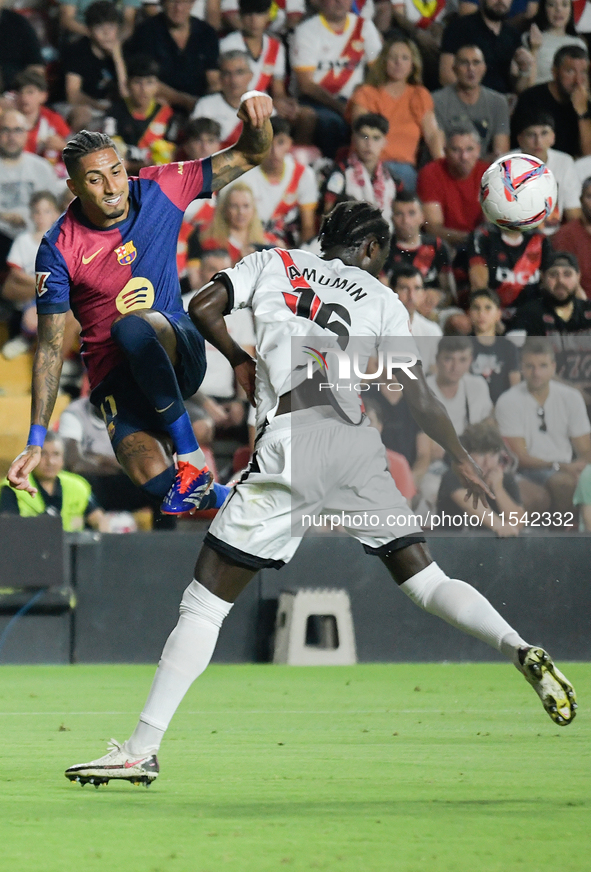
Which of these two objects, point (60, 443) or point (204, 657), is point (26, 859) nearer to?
point (204, 657)

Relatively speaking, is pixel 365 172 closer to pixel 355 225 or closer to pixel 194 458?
pixel 194 458

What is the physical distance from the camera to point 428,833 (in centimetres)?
356

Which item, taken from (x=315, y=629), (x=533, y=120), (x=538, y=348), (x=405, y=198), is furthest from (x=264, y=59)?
(x=315, y=629)

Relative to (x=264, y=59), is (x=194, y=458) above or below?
below

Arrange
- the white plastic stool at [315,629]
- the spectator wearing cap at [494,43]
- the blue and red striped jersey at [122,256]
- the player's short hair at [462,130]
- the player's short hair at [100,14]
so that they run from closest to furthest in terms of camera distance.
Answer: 1. the blue and red striped jersey at [122,256]
2. the white plastic stool at [315,629]
3. the player's short hair at [462,130]
4. the player's short hair at [100,14]
5. the spectator wearing cap at [494,43]

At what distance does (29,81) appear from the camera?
11.4m

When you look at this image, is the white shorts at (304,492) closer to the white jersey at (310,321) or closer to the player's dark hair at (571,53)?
the white jersey at (310,321)

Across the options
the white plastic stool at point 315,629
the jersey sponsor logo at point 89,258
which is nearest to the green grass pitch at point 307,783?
the white plastic stool at point 315,629

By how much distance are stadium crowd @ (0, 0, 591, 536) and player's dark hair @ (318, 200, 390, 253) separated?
5.00 metres

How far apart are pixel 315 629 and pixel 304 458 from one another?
565 centimetres

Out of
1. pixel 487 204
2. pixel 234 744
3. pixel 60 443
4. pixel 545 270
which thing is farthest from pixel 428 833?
pixel 545 270

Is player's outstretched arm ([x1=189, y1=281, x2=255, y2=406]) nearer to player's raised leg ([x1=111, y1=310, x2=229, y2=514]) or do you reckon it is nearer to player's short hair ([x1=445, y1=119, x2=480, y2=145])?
player's raised leg ([x1=111, y1=310, x2=229, y2=514])

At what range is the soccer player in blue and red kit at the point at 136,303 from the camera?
5.45 m

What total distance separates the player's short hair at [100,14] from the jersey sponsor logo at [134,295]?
6.96 metres
